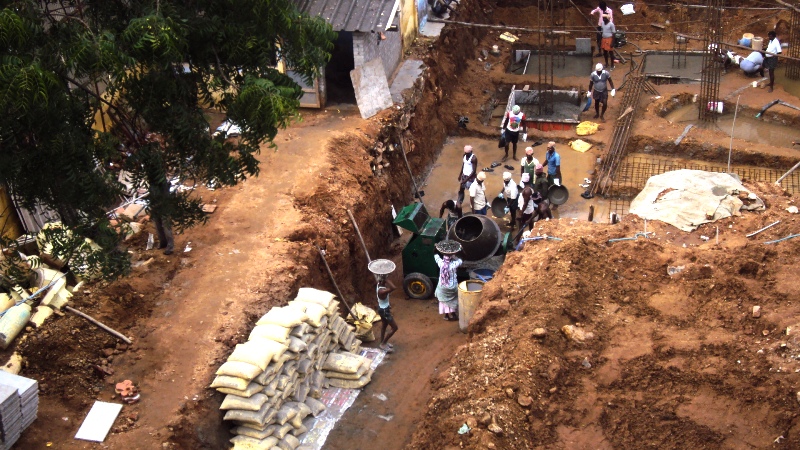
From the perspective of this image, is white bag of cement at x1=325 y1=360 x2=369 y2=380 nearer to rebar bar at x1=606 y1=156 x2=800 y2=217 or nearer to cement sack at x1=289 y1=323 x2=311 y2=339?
cement sack at x1=289 y1=323 x2=311 y2=339

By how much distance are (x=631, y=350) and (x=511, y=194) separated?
18.6ft

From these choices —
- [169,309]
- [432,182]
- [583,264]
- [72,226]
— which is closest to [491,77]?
[432,182]

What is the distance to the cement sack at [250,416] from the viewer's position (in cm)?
1072

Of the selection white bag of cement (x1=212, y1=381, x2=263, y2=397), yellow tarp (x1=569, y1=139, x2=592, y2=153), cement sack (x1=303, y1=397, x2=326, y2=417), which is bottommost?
cement sack (x1=303, y1=397, x2=326, y2=417)

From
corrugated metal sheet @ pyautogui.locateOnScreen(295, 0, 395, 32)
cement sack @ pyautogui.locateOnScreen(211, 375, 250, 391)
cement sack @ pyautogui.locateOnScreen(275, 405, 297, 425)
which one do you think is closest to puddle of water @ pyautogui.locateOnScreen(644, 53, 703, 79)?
corrugated metal sheet @ pyautogui.locateOnScreen(295, 0, 395, 32)

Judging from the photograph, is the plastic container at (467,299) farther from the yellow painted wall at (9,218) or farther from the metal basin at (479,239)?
the yellow painted wall at (9,218)

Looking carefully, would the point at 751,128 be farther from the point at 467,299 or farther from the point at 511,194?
the point at 467,299

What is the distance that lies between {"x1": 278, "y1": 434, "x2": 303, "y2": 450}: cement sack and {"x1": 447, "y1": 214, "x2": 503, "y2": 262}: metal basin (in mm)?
5102

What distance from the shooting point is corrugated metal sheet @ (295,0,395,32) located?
17578 millimetres

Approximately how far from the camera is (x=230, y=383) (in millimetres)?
10711

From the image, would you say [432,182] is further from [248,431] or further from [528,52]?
[248,431]

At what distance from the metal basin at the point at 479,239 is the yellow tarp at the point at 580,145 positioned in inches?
217

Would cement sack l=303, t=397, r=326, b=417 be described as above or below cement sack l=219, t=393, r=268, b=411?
below

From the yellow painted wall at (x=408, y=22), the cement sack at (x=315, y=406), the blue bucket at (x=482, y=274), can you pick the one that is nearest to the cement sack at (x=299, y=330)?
the cement sack at (x=315, y=406)
